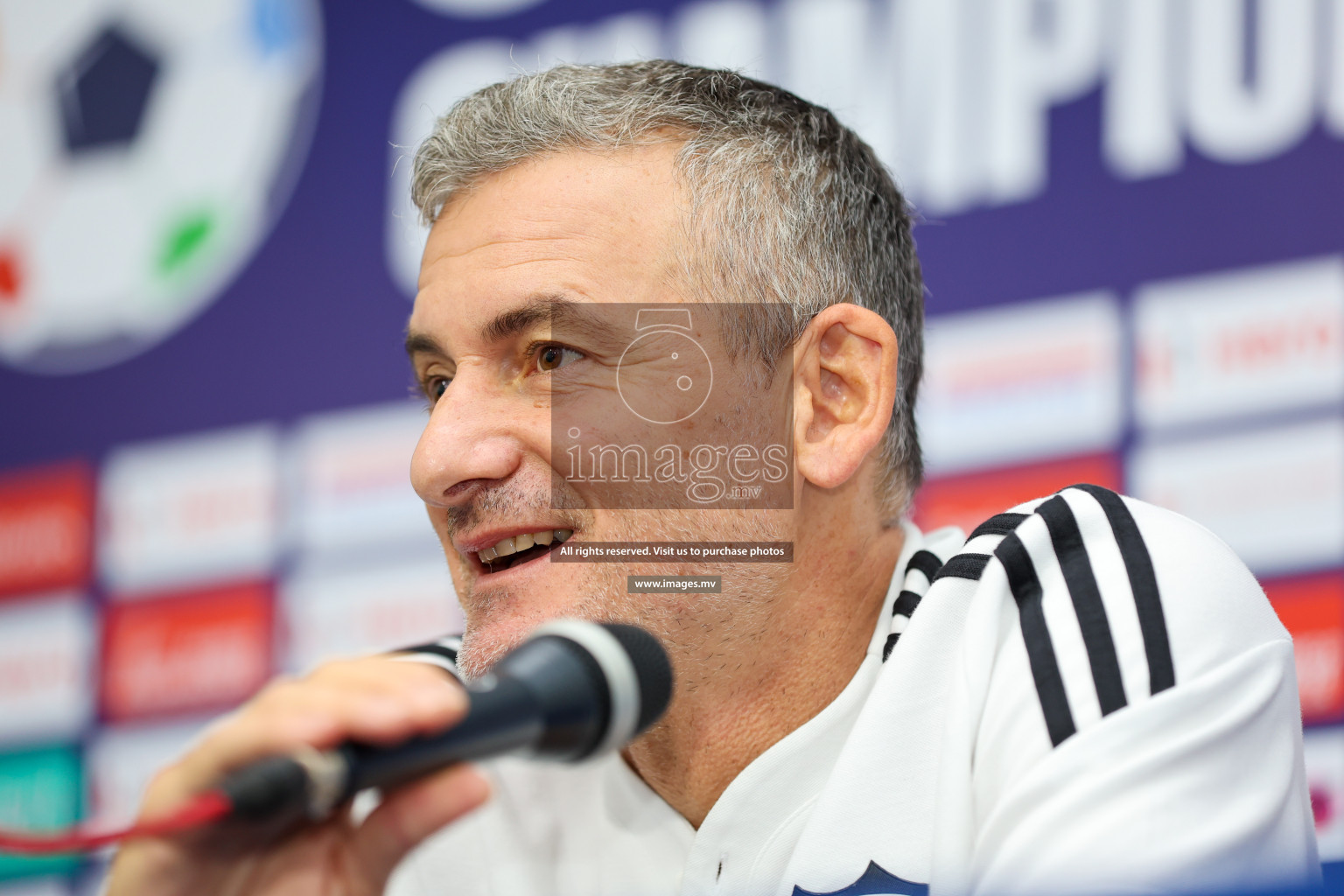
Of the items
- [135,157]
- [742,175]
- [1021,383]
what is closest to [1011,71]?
[1021,383]

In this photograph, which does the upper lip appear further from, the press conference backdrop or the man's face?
the press conference backdrop

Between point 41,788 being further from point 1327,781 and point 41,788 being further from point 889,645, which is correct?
point 1327,781

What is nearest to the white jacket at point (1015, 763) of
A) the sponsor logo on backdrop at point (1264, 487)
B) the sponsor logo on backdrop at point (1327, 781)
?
the sponsor logo on backdrop at point (1264, 487)

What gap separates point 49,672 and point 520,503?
71.4 inches

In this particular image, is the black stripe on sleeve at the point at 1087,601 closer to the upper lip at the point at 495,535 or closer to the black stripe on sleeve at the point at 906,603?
the black stripe on sleeve at the point at 906,603

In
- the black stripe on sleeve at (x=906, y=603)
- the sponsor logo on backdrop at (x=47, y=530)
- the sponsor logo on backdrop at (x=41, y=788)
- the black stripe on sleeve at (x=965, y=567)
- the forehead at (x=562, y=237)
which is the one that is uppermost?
the forehead at (x=562, y=237)

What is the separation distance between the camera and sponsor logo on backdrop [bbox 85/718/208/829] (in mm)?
2301

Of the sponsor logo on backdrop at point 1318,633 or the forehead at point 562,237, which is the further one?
the sponsor logo on backdrop at point 1318,633

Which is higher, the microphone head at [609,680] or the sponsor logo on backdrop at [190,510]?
the microphone head at [609,680]

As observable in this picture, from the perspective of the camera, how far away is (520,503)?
109cm

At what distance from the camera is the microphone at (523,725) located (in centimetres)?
50

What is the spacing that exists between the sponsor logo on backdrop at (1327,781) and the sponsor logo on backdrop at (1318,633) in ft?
0.09

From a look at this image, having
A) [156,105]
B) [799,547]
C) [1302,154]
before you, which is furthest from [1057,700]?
[156,105]

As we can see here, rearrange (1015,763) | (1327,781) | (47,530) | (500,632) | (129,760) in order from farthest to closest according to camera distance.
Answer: (47,530) < (129,760) < (1327,781) < (500,632) < (1015,763)
